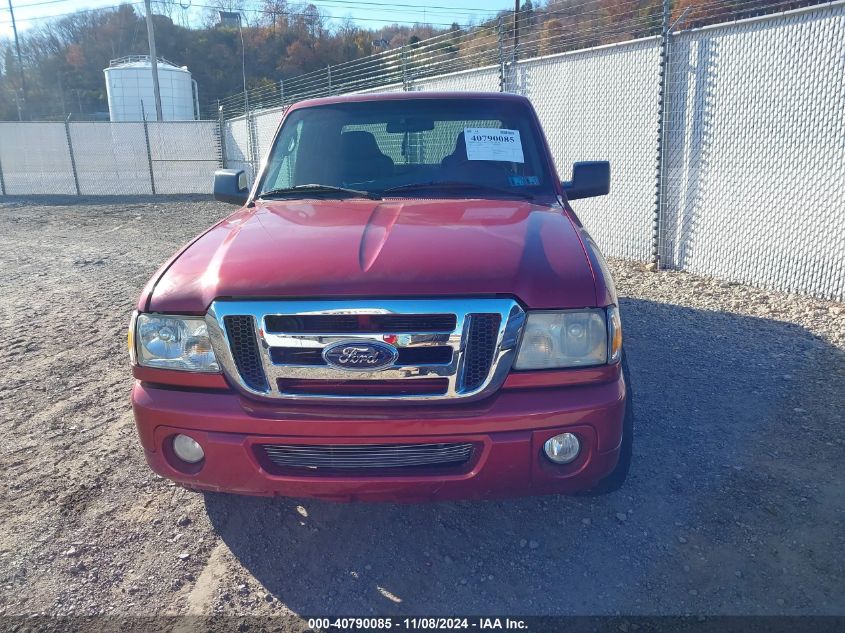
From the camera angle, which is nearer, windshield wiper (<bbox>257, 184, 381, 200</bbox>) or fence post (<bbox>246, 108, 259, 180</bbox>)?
windshield wiper (<bbox>257, 184, 381, 200</bbox>)

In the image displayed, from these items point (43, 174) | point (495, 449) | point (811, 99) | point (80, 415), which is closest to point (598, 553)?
point (495, 449)

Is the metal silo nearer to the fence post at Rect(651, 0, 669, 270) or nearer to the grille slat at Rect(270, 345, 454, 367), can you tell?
the fence post at Rect(651, 0, 669, 270)

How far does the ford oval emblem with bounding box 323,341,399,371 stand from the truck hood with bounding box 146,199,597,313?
172 mm

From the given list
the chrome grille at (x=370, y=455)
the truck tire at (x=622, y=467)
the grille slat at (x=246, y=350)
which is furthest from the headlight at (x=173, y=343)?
the truck tire at (x=622, y=467)

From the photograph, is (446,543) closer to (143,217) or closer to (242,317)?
(242,317)

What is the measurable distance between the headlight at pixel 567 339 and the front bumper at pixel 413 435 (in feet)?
0.31

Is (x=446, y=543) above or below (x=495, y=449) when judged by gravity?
below

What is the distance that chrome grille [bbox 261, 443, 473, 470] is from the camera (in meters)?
2.29

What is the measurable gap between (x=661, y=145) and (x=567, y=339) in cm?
559

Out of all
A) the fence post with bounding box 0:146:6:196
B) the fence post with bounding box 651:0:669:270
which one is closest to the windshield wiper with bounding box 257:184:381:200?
the fence post with bounding box 651:0:669:270

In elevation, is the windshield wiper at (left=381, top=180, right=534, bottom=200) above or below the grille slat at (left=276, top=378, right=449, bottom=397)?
above

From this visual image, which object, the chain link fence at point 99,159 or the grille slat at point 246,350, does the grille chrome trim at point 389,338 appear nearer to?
the grille slat at point 246,350

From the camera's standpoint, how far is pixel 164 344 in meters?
2.42

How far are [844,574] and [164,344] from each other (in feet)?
8.74
